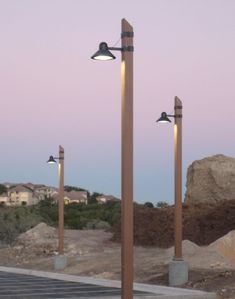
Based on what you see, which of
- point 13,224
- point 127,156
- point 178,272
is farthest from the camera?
point 13,224

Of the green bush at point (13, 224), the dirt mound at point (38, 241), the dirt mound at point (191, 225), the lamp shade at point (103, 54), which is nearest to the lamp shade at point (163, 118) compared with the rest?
the lamp shade at point (103, 54)

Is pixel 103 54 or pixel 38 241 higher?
pixel 103 54

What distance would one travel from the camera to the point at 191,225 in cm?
3184

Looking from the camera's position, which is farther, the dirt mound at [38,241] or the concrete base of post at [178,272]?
the dirt mound at [38,241]

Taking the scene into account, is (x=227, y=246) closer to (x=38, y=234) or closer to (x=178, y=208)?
(x=178, y=208)

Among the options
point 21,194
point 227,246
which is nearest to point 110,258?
point 227,246

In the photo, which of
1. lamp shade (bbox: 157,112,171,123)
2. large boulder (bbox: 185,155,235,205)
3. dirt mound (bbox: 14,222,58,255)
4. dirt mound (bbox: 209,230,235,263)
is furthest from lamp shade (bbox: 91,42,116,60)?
large boulder (bbox: 185,155,235,205)

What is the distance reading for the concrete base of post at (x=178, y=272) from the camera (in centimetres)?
1838

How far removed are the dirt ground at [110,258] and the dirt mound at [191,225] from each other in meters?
0.89

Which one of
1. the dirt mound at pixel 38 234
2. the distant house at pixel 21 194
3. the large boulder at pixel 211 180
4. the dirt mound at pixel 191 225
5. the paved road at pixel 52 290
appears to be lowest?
the paved road at pixel 52 290

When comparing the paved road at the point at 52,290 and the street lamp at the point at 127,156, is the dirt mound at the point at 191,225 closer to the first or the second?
the paved road at the point at 52,290

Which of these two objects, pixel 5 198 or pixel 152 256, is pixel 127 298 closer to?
pixel 152 256

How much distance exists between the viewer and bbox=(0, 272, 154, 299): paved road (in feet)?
54.7

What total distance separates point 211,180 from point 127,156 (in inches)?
1129
